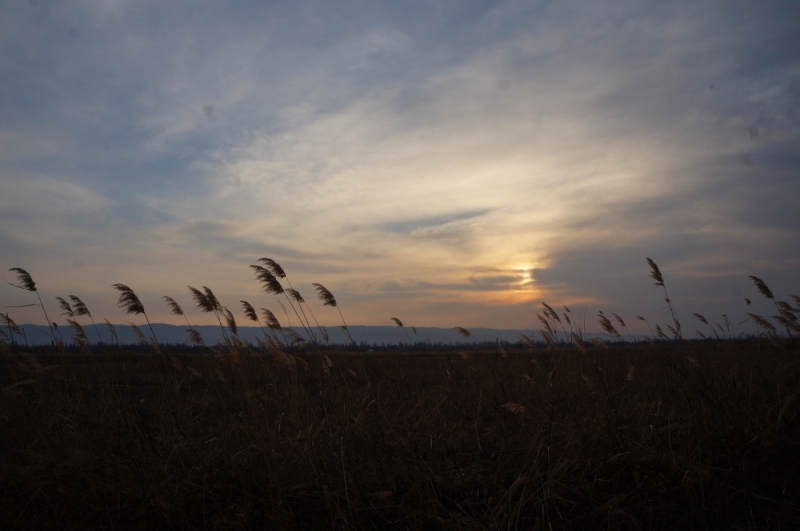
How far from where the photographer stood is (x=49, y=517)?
3.77 m

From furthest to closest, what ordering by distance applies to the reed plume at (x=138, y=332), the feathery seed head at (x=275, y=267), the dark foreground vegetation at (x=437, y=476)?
1. the reed plume at (x=138, y=332)
2. the feathery seed head at (x=275, y=267)
3. the dark foreground vegetation at (x=437, y=476)

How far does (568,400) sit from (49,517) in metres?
5.34

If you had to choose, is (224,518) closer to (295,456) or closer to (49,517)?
(295,456)

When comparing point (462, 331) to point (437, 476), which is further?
point (462, 331)

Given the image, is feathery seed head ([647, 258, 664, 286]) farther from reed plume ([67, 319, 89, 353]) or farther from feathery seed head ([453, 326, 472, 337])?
reed plume ([67, 319, 89, 353])

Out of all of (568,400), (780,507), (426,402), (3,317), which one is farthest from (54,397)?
(780,507)

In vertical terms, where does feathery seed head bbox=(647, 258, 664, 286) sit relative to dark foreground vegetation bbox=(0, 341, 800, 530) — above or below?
above

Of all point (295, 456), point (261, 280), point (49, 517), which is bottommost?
point (49, 517)

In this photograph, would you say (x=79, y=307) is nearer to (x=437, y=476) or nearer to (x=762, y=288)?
(x=437, y=476)

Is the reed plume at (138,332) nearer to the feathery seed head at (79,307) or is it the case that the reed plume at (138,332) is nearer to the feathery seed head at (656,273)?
the feathery seed head at (79,307)

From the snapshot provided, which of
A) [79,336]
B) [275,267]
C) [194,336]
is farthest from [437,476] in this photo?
[79,336]

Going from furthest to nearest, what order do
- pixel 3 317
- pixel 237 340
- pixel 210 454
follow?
pixel 3 317 < pixel 237 340 < pixel 210 454

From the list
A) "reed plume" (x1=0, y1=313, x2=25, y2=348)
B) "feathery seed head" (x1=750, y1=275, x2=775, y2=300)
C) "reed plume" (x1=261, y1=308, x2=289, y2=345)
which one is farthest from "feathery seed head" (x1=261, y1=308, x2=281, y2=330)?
"feathery seed head" (x1=750, y1=275, x2=775, y2=300)

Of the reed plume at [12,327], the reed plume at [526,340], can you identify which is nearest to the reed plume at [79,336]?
the reed plume at [12,327]
